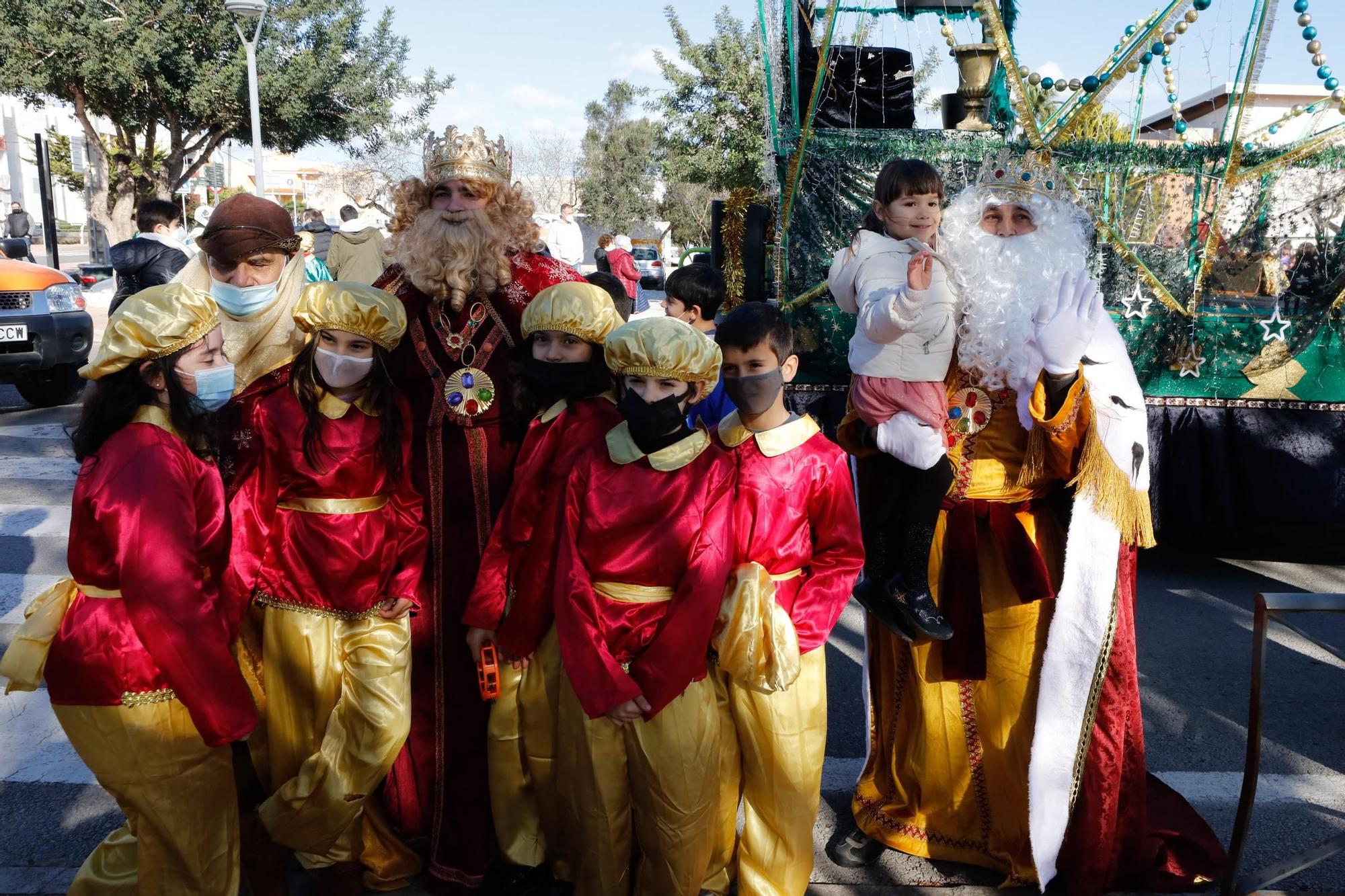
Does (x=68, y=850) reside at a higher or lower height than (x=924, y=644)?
lower

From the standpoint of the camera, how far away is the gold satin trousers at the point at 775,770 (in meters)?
2.63

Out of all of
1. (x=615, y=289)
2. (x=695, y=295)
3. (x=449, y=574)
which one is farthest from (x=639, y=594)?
(x=615, y=289)

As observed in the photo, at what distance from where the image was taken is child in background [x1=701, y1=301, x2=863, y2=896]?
2.64 meters

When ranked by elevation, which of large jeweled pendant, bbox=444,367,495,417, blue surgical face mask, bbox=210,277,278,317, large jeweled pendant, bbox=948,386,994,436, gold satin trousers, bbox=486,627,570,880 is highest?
blue surgical face mask, bbox=210,277,278,317

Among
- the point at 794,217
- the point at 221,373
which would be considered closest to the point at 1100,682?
the point at 221,373

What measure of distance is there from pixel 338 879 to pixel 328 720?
469 millimetres

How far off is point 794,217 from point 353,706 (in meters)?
5.01

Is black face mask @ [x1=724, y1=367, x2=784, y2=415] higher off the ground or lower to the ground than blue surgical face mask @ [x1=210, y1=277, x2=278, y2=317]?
lower

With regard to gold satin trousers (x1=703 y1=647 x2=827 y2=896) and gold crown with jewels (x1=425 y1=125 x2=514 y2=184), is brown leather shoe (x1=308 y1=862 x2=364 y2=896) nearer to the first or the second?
gold satin trousers (x1=703 y1=647 x2=827 y2=896)

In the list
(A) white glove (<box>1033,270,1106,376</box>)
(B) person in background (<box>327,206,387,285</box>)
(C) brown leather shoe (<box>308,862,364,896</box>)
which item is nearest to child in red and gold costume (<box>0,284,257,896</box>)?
(C) brown leather shoe (<box>308,862,364,896</box>)

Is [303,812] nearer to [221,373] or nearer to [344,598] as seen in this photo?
[344,598]

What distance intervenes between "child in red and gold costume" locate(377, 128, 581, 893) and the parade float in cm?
376

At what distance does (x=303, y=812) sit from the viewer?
268 cm

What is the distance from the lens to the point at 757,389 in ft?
8.75
